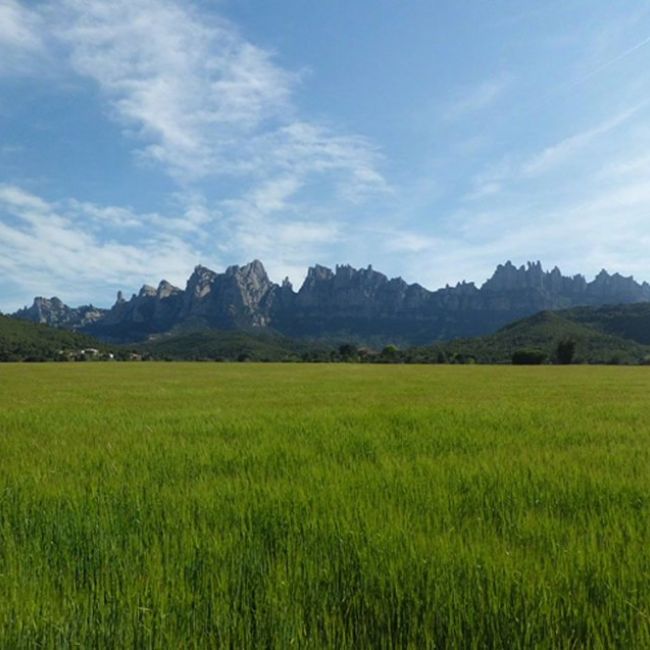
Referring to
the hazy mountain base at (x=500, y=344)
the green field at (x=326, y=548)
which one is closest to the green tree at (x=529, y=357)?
the hazy mountain base at (x=500, y=344)

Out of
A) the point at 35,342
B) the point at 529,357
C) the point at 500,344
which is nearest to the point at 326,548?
the point at 529,357

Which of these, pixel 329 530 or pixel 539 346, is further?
pixel 539 346

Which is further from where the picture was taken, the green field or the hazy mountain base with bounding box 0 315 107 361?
the hazy mountain base with bounding box 0 315 107 361

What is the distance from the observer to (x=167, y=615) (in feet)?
8.79

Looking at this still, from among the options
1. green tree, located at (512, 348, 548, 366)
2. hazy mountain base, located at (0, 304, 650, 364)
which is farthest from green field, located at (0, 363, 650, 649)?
hazy mountain base, located at (0, 304, 650, 364)

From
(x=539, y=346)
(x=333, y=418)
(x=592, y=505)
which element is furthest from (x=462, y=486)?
(x=539, y=346)

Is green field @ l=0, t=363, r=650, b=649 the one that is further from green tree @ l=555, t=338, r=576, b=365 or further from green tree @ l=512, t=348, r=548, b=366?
green tree @ l=555, t=338, r=576, b=365

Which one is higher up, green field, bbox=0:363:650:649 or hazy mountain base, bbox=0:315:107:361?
hazy mountain base, bbox=0:315:107:361

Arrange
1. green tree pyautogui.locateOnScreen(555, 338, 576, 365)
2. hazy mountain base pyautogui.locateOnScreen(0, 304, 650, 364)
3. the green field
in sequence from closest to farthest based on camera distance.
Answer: the green field < green tree pyautogui.locateOnScreen(555, 338, 576, 365) < hazy mountain base pyautogui.locateOnScreen(0, 304, 650, 364)

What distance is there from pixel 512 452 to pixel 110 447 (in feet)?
21.8

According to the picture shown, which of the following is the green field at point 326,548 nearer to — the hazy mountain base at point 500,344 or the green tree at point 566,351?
the green tree at point 566,351

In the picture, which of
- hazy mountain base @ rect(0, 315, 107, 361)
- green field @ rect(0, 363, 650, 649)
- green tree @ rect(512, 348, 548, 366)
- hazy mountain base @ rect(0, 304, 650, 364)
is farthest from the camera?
hazy mountain base @ rect(0, 304, 650, 364)

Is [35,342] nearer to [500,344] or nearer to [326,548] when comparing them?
[500,344]

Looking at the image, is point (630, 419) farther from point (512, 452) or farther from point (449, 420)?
point (512, 452)
